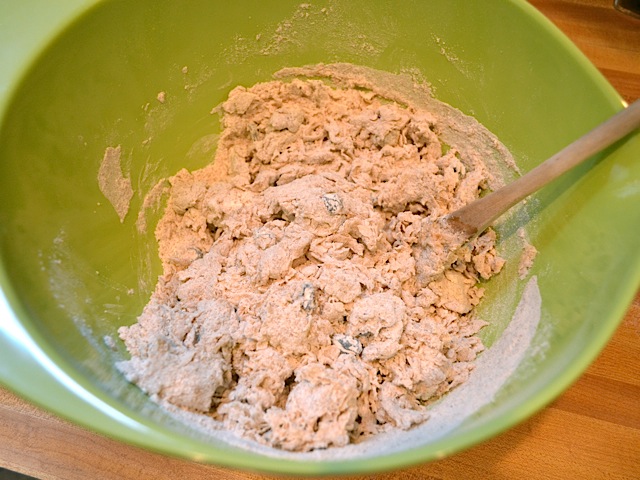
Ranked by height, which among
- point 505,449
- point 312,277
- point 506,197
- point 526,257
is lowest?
point 505,449

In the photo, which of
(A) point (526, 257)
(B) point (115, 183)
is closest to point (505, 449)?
(A) point (526, 257)

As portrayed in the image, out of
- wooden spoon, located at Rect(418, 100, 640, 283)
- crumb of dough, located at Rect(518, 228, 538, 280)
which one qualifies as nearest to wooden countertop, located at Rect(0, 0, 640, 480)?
Result: crumb of dough, located at Rect(518, 228, 538, 280)

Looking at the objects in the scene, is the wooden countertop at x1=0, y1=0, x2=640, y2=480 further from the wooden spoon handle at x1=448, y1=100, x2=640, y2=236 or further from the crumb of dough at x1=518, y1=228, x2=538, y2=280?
the wooden spoon handle at x1=448, y1=100, x2=640, y2=236

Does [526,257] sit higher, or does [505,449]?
[526,257]

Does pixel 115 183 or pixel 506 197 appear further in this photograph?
pixel 115 183

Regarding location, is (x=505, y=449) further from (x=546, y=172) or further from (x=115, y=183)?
(x=115, y=183)
